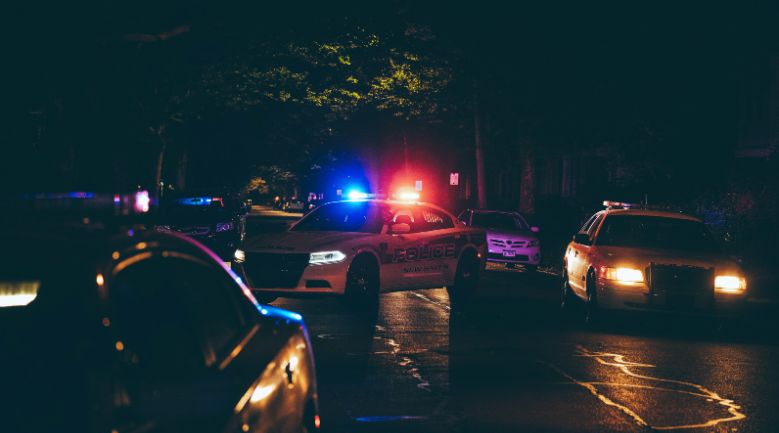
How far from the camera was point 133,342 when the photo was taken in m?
3.29

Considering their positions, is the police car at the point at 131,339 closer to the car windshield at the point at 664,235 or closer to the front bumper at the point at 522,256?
the car windshield at the point at 664,235

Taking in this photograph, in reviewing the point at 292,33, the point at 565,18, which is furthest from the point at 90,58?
the point at 565,18

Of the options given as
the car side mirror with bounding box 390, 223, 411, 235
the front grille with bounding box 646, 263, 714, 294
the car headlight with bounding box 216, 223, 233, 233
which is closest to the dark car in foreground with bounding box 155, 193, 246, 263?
the car headlight with bounding box 216, 223, 233, 233

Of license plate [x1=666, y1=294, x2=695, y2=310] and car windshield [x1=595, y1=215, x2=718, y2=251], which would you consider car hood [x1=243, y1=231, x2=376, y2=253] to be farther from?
license plate [x1=666, y1=294, x2=695, y2=310]

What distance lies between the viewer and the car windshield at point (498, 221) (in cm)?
2697

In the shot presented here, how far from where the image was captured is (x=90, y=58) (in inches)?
581

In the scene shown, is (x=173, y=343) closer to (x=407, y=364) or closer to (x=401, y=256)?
(x=407, y=364)

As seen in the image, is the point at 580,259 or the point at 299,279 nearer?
the point at 299,279

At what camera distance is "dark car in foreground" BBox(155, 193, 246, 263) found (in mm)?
24438

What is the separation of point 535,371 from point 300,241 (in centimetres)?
575

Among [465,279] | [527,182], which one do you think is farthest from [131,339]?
[527,182]

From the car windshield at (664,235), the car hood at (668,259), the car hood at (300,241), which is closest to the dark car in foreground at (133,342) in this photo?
the car hood at (668,259)

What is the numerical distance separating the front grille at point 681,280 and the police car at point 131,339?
9.87 m

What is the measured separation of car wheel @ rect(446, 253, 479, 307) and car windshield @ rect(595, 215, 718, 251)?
2.88 metres
